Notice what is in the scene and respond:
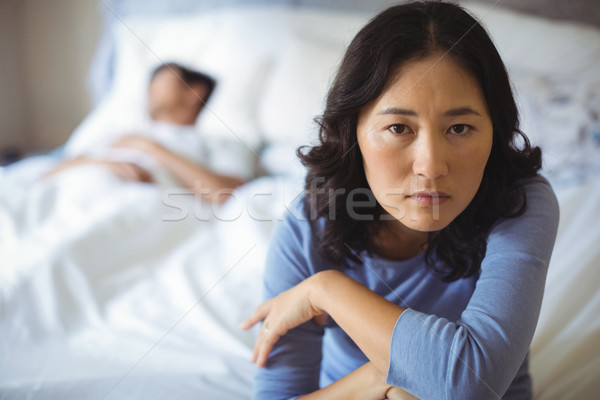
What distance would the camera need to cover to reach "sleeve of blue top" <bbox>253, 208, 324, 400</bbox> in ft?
2.42

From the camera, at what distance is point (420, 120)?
1.96 feet

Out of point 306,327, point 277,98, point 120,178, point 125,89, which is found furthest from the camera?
point 125,89

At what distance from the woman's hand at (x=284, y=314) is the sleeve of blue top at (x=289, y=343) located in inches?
0.8

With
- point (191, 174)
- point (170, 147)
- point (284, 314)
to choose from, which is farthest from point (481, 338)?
point (170, 147)

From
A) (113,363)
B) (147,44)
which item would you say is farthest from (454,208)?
(147,44)

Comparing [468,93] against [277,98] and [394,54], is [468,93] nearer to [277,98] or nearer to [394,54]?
[394,54]

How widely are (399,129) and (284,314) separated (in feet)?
1.02

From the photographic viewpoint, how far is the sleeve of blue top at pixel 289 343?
0.74 m

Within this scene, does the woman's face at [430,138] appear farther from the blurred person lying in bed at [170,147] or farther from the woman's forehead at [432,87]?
the blurred person lying in bed at [170,147]

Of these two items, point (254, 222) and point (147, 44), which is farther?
point (147, 44)

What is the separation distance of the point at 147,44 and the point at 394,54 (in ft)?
5.93

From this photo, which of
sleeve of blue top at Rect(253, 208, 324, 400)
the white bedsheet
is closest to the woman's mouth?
sleeve of blue top at Rect(253, 208, 324, 400)

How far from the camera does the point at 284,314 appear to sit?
707 mm

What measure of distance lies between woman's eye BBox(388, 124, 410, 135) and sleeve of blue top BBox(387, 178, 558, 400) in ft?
0.65
